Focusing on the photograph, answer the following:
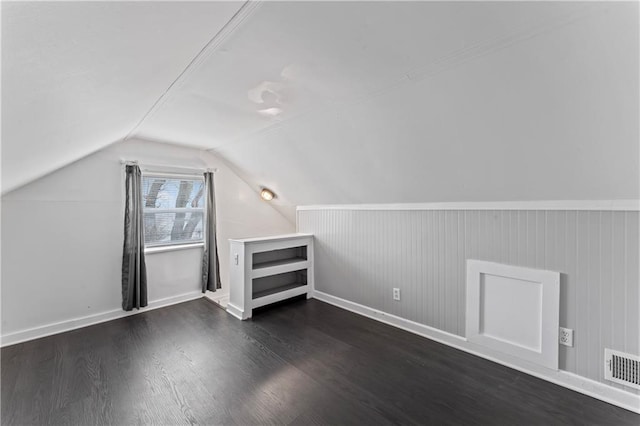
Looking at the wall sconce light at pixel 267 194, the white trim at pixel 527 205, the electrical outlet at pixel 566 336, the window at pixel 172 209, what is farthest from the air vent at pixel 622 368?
the window at pixel 172 209

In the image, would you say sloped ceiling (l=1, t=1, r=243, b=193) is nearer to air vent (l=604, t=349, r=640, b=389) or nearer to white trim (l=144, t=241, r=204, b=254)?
white trim (l=144, t=241, r=204, b=254)

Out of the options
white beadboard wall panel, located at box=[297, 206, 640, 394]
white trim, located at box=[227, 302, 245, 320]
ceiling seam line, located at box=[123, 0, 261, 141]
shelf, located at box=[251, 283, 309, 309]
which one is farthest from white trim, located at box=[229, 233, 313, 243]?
ceiling seam line, located at box=[123, 0, 261, 141]

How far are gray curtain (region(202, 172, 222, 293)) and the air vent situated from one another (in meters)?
3.86

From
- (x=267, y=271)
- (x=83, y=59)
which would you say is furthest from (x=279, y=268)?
(x=83, y=59)

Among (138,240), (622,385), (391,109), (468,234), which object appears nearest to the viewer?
(622,385)

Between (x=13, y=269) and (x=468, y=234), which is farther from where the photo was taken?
(x=13, y=269)

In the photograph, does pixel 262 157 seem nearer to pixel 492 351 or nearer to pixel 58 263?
pixel 58 263

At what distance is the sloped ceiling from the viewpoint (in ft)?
2.27

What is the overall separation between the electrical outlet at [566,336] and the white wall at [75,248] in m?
3.87

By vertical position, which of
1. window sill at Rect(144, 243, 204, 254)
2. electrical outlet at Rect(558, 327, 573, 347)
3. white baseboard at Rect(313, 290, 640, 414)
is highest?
window sill at Rect(144, 243, 204, 254)

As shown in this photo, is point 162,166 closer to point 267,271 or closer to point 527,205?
point 267,271

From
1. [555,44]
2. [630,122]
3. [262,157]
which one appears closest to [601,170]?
[630,122]

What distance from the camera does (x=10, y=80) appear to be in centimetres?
82

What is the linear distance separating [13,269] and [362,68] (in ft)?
11.7
